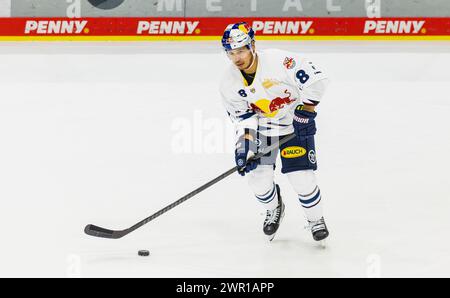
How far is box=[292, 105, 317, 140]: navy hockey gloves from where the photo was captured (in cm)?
467

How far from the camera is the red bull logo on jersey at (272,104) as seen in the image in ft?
15.8

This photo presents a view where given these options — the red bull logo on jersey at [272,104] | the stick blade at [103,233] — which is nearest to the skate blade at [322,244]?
the red bull logo on jersey at [272,104]

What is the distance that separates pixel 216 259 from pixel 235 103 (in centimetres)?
83

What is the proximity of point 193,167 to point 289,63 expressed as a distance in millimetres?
1713

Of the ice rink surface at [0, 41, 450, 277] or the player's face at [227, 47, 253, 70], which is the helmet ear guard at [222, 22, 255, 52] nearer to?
the player's face at [227, 47, 253, 70]

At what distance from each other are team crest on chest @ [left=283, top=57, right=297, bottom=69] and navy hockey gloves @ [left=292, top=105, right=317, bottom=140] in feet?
0.68

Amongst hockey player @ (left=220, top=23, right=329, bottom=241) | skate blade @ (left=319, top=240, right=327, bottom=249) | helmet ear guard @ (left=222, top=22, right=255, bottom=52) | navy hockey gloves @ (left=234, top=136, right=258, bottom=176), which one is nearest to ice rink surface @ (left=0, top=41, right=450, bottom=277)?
skate blade @ (left=319, top=240, right=327, bottom=249)

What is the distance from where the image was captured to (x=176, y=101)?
7855mm

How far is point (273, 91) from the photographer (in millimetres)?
4758

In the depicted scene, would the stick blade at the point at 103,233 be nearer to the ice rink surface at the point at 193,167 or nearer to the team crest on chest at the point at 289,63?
the ice rink surface at the point at 193,167

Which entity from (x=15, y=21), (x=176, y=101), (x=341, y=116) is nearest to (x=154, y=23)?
(x=15, y=21)

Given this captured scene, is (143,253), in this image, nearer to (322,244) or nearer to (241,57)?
(322,244)

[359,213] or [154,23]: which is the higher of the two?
[154,23]

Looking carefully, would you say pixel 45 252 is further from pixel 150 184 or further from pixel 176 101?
pixel 176 101
